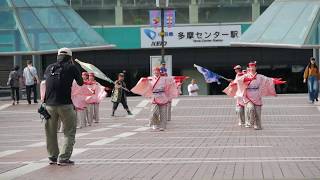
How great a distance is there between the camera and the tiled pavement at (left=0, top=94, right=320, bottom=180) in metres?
10.3

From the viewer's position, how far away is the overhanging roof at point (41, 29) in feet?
104

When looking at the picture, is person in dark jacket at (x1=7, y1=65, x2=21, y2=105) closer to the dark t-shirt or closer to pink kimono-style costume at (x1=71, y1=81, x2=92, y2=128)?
pink kimono-style costume at (x1=71, y1=81, x2=92, y2=128)

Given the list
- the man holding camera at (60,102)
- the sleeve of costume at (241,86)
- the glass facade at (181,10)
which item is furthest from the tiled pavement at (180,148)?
the glass facade at (181,10)

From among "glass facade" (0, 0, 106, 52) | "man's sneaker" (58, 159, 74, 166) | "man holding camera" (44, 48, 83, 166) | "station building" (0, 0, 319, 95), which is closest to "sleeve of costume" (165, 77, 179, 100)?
"man holding camera" (44, 48, 83, 166)

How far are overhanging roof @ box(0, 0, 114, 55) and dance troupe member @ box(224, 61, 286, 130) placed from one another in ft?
44.8

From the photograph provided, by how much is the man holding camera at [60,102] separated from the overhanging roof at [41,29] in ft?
65.2

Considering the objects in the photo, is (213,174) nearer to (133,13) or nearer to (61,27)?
(61,27)

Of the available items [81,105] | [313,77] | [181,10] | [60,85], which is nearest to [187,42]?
[181,10]

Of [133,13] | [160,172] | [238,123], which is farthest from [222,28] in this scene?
[160,172]

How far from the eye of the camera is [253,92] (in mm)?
19094

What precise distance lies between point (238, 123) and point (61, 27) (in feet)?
48.3

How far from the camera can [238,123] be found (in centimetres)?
2078

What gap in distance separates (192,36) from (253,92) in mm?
24644

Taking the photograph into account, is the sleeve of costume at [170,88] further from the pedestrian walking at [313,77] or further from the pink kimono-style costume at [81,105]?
→ the pedestrian walking at [313,77]
